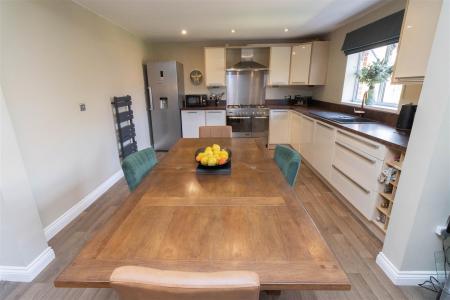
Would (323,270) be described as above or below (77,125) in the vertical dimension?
below

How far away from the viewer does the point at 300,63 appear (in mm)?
4312

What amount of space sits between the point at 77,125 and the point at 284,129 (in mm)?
3500

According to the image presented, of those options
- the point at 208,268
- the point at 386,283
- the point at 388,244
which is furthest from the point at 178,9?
the point at 386,283

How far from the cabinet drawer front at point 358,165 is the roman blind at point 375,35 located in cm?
126

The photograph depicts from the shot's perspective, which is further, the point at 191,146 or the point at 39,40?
the point at 191,146

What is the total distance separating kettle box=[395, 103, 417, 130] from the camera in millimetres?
2027

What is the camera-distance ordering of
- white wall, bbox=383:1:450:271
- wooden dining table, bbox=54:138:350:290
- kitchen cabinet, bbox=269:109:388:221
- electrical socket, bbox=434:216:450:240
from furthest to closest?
kitchen cabinet, bbox=269:109:388:221 < electrical socket, bbox=434:216:450:240 < white wall, bbox=383:1:450:271 < wooden dining table, bbox=54:138:350:290

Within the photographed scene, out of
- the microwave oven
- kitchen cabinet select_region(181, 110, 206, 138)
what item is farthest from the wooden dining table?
the microwave oven

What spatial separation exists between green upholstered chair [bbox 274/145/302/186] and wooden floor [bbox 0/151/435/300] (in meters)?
0.78

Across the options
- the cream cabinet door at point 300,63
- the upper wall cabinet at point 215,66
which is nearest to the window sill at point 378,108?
the cream cabinet door at point 300,63

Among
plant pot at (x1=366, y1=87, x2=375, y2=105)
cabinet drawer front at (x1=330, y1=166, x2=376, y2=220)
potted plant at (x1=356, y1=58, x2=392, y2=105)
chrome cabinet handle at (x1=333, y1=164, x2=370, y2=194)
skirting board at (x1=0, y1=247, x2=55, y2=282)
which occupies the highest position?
potted plant at (x1=356, y1=58, x2=392, y2=105)

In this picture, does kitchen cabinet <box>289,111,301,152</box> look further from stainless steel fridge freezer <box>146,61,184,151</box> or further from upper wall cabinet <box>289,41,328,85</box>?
stainless steel fridge freezer <box>146,61,184,151</box>

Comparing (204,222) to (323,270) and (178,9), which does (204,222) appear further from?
(178,9)

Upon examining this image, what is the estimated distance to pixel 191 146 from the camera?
7.19 ft
